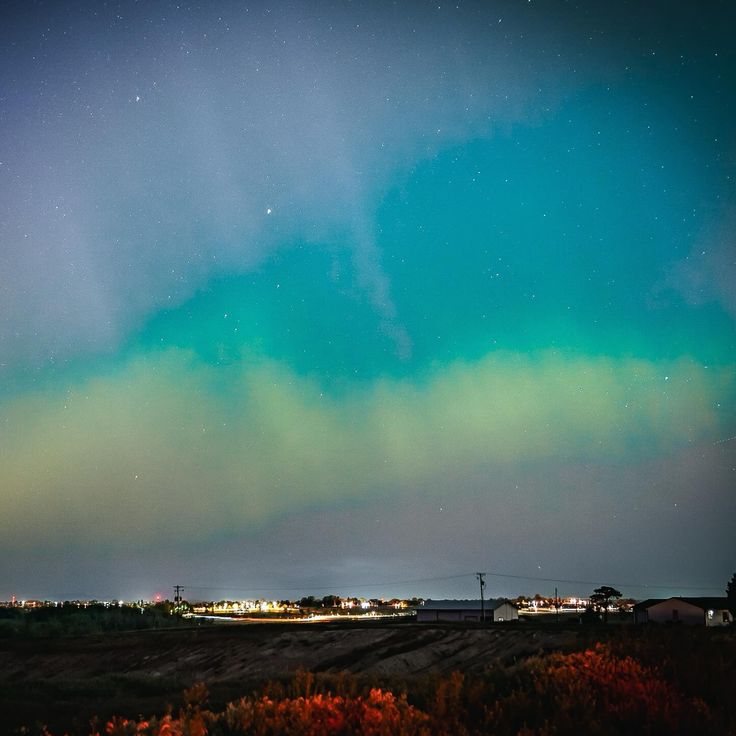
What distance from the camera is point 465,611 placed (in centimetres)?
11262

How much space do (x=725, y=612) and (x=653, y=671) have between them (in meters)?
102

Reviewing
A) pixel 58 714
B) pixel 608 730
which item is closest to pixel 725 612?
pixel 58 714

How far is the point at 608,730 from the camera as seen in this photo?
8.60 metres

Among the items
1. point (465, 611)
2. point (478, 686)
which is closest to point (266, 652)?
point (478, 686)

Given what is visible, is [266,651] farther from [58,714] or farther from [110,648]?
[58,714]

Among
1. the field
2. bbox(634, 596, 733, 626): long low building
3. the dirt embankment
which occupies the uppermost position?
the field

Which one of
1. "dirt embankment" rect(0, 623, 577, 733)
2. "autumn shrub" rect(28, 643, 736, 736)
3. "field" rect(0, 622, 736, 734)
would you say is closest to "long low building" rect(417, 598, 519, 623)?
"dirt embankment" rect(0, 623, 577, 733)

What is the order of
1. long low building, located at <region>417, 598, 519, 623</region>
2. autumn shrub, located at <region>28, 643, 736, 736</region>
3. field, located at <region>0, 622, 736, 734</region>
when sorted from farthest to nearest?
long low building, located at <region>417, 598, 519, 623</region>, field, located at <region>0, 622, 736, 734</region>, autumn shrub, located at <region>28, 643, 736, 736</region>

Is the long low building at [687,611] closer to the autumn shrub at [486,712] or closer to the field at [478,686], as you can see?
the field at [478,686]

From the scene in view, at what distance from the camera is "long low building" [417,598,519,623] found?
110875 millimetres

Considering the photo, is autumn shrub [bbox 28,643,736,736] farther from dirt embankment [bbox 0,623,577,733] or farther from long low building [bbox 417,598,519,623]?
long low building [bbox 417,598,519,623]

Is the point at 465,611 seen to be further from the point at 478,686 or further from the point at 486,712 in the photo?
the point at 486,712

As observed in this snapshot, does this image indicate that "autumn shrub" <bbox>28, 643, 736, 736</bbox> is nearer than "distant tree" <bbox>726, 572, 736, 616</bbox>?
Yes

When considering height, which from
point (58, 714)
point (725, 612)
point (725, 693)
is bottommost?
point (725, 612)
